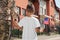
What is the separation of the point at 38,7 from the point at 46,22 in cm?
285

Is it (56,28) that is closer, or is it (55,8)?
(56,28)

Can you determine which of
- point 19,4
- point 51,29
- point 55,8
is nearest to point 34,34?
point 19,4

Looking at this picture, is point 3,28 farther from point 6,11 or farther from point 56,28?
Answer: point 56,28

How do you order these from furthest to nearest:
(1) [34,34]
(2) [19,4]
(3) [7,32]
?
(2) [19,4]
(3) [7,32]
(1) [34,34]

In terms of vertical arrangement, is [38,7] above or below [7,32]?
above

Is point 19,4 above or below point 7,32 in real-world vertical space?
above

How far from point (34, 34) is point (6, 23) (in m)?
4.98

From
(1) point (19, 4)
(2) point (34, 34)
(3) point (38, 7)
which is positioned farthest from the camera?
(3) point (38, 7)

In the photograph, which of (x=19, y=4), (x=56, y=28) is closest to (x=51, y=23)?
(x=56, y=28)

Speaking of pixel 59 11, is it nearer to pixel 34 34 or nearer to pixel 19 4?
pixel 19 4

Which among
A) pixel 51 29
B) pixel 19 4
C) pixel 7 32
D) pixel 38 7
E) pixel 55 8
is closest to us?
pixel 7 32

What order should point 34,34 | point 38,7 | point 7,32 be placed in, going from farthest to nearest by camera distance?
point 38,7, point 7,32, point 34,34

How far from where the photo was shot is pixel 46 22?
126 feet

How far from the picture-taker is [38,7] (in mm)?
36906
